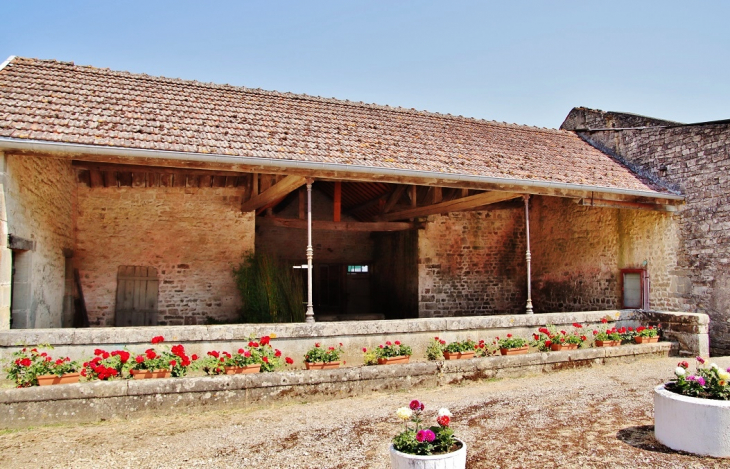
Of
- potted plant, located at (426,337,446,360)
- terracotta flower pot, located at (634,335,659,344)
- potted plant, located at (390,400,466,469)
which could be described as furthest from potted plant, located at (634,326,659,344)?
potted plant, located at (390,400,466,469)

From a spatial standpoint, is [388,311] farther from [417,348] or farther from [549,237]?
[417,348]

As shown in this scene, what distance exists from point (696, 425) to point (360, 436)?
2.41 m

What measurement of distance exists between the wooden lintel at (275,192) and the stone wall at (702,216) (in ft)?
21.2

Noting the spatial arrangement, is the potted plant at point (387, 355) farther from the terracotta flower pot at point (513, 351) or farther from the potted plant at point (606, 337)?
the potted plant at point (606, 337)

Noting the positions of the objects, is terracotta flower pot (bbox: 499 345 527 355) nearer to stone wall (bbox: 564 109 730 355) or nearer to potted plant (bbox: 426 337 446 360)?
potted plant (bbox: 426 337 446 360)

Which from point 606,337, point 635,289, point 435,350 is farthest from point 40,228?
point 635,289

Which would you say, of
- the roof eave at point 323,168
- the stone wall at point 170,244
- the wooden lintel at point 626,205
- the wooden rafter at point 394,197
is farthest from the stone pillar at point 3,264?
the wooden lintel at point 626,205

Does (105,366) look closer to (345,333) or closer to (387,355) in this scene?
(345,333)

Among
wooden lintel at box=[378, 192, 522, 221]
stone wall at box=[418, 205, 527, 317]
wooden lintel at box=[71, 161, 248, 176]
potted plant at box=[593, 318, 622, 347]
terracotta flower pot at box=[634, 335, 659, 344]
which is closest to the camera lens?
potted plant at box=[593, 318, 622, 347]

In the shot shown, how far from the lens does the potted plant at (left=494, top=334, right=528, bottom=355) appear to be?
670 centimetres

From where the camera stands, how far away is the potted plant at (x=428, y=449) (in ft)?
9.53

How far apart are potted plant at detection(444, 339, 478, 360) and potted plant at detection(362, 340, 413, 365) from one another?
0.54 m

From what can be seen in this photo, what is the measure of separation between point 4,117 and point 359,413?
480 cm

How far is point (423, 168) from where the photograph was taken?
7.23m
